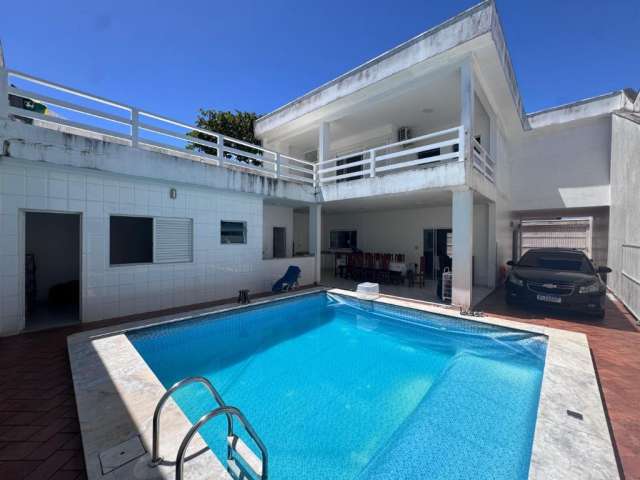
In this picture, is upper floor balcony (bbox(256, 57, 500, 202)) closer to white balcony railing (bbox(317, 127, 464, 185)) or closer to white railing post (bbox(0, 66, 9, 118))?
white balcony railing (bbox(317, 127, 464, 185))

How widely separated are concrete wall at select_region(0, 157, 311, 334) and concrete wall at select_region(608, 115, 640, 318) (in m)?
10.2

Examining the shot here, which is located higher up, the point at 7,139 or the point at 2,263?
the point at 7,139

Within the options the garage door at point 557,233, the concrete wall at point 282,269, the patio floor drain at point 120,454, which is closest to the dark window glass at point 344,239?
the concrete wall at point 282,269

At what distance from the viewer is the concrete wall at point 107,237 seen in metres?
5.22

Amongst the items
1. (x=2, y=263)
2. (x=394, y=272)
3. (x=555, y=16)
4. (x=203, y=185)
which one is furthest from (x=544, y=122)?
(x=2, y=263)

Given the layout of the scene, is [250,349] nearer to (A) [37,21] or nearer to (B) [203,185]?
(B) [203,185]

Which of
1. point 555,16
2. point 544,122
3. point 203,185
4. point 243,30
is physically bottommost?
point 203,185

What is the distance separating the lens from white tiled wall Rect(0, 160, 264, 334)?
522 cm

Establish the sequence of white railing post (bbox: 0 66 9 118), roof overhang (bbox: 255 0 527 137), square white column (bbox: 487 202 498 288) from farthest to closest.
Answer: square white column (bbox: 487 202 498 288) → roof overhang (bbox: 255 0 527 137) → white railing post (bbox: 0 66 9 118)

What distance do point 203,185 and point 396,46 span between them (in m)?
6.85

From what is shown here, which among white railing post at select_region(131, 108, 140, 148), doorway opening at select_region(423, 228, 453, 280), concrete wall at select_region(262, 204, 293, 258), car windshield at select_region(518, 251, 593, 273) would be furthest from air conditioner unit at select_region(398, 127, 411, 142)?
white railing post at select_region(131, 108, 140, 148)

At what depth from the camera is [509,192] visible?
1257 centimetres

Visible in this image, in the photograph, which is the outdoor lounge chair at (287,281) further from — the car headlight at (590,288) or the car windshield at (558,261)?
A: the car headlight at (590,288)

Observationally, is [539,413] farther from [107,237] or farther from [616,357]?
[107,237]
